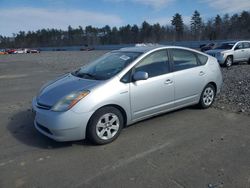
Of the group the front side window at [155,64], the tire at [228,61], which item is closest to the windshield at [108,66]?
the front side window at [155,64]

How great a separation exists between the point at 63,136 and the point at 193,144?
2.11m

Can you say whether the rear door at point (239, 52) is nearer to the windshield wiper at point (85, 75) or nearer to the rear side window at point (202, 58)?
the rear side window at point (202, 58)

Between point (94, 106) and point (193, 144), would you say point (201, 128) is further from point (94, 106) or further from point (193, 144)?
point (94, 106)

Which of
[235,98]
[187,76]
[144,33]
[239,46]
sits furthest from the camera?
[144,33]

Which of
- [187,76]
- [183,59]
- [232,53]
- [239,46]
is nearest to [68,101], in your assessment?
[187,76]

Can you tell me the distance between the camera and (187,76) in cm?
507

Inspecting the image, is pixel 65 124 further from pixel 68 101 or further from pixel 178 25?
pixel 178 25

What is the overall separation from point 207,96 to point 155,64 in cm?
179

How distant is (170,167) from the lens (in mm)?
3318

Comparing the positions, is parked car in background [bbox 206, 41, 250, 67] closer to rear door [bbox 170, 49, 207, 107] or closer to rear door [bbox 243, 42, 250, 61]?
rear door [bbox 243, 42, 250, 61]

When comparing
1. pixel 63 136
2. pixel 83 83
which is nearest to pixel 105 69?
pixel 83 83

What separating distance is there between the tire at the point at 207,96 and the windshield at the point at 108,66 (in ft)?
6.45

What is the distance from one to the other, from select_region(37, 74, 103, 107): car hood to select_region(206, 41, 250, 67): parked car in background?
37.1ft

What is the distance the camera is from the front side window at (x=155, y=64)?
450cm
